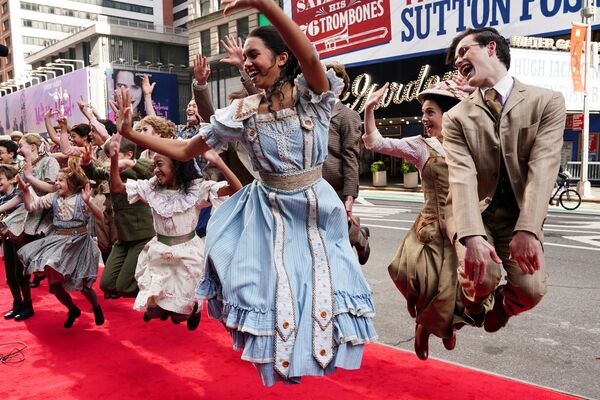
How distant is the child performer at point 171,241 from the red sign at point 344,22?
21.3 metres

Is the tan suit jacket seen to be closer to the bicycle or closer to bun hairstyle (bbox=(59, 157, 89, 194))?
bun hairstyle (bbox=(59, 157, 89, 194))

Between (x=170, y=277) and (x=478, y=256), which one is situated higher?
(x=478, y=256)

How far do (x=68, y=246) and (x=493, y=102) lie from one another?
413cm

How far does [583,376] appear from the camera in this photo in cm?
383

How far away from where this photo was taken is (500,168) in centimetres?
279

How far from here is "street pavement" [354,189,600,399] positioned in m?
3.95

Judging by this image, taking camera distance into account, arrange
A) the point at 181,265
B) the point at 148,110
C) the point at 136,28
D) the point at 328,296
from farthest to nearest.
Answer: the point at 136,28, the point at 148,110, the point at 181,265, the point at 328,296

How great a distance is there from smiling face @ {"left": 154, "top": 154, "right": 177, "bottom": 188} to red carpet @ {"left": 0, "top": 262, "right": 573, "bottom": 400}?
1.36m

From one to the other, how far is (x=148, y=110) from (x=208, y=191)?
64.7 inches

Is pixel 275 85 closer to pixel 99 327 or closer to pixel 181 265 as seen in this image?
pixel 181 265

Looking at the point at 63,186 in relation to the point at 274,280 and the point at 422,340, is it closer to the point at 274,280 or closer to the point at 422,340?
the point at 274,280

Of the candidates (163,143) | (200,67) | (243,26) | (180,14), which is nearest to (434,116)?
(200,67)

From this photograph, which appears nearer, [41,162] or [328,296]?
[328,296]

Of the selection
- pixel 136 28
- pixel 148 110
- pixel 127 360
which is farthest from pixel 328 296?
pixel 136 28
